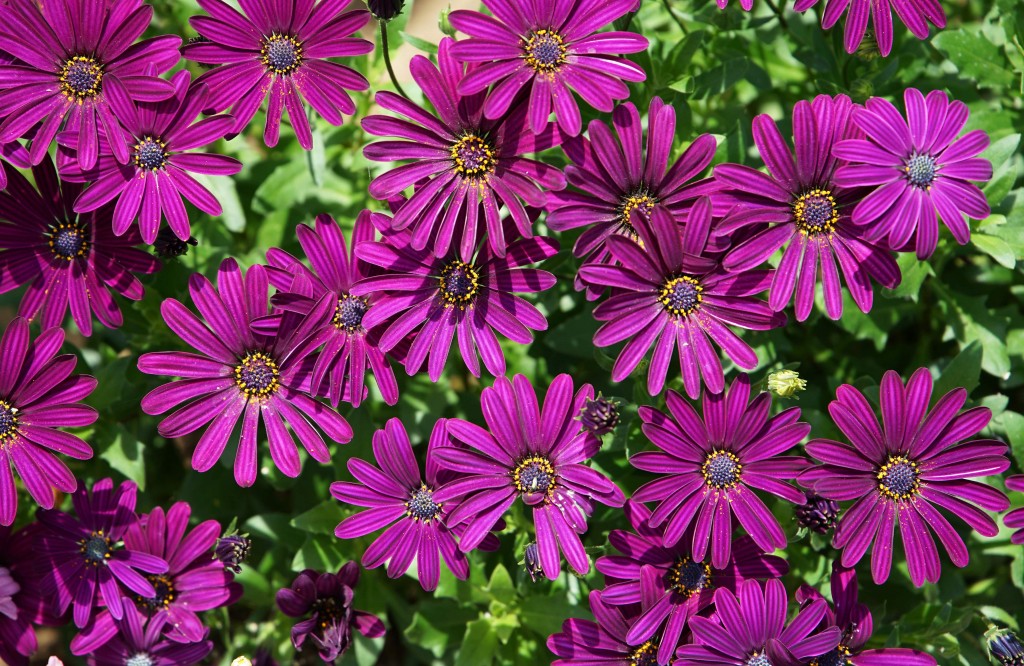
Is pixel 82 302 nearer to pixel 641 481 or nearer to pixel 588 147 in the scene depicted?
pixel 588 147

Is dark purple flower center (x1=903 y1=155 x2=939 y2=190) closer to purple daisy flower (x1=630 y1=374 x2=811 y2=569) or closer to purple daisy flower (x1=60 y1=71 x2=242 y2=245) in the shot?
purple daisy flower (x1=630 y1=374 x2=811 y2=569)

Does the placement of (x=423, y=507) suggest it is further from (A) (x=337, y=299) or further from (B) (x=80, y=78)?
(B) (x=80, y=78)

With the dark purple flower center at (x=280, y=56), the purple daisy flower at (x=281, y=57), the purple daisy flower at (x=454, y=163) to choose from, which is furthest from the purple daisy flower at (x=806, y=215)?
the dark purple flower center at (x=280, y=56)

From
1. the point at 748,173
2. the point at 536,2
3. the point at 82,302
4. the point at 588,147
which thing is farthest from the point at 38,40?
the point at 748,173

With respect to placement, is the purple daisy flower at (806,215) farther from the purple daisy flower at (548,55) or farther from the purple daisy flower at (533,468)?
the purple daisy flower at (533,468)

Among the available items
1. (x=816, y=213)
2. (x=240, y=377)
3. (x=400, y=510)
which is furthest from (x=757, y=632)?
(x=240, y=377)

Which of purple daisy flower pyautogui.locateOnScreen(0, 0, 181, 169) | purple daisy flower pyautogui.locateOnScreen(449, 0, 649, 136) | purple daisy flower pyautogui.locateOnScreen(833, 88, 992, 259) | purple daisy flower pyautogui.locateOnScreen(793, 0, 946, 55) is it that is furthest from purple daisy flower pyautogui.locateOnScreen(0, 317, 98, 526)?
purple daisy flower pyautogui.locateOnScreen(793, 0, 946, 55)
